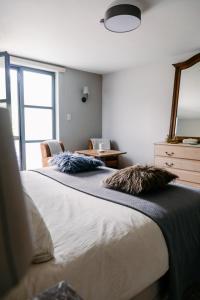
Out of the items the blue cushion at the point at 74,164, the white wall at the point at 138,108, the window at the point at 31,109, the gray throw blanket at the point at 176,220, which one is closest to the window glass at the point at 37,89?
the window at the point at 31,109

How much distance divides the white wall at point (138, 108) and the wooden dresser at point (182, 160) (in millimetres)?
614

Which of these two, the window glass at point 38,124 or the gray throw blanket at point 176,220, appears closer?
the gray throw blanket at point 176,220

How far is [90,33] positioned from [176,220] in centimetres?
225

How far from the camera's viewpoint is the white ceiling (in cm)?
200

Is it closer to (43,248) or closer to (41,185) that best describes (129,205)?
(43,248)

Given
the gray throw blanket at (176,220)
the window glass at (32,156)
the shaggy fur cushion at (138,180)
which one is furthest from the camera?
the window glass at (32,156)

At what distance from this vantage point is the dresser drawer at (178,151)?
2770mm

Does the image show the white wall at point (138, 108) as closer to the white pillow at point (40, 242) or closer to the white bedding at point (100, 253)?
the white bedding at point (100, 253)

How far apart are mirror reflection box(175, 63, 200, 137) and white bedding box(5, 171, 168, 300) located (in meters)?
2.39

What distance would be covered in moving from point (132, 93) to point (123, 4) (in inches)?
86.8

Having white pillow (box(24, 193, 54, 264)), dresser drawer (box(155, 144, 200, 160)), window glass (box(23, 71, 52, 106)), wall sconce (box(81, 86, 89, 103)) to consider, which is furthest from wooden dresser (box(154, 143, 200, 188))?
white pillow (box(24, 193, 54, 264))

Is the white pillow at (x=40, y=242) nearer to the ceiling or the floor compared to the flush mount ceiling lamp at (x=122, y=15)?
nearer to the floor

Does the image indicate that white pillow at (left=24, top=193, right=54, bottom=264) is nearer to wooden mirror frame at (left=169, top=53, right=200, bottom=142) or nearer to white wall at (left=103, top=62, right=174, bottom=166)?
wooden mirror frame at (left=169, top=53, right=200, bottom=142)

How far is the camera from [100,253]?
90 cm
